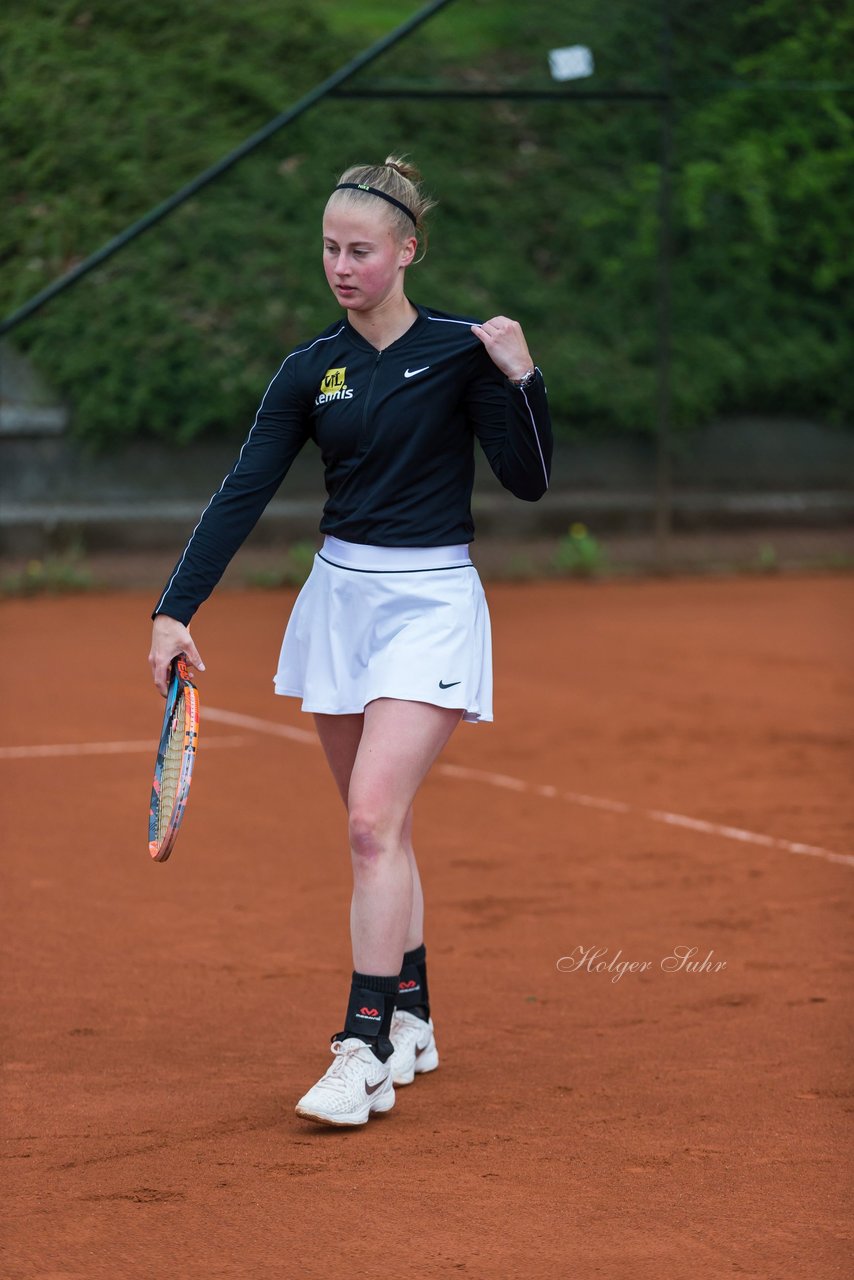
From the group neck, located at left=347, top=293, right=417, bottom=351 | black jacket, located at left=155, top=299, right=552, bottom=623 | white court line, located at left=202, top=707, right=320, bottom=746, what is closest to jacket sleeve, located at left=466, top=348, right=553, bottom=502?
black jacket, located at left=155, top=299, right=552, bottom=623

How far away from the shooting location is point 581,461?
1427cm

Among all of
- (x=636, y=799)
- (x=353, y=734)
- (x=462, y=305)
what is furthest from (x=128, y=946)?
(x=462, y=305)

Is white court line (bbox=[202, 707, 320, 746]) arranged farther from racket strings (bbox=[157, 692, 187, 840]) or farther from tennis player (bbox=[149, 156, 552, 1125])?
racket strings (bbox=[157, 692, 187, 840])

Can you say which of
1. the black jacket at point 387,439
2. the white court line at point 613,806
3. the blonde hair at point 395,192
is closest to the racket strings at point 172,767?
the black jacket at point 387,439

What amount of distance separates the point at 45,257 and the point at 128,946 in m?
Result: 9.92

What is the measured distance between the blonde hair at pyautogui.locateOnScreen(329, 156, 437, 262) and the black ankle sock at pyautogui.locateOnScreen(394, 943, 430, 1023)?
1470 mm

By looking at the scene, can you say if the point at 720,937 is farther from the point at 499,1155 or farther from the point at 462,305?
the point at 462,305

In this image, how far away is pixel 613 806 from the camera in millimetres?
6676

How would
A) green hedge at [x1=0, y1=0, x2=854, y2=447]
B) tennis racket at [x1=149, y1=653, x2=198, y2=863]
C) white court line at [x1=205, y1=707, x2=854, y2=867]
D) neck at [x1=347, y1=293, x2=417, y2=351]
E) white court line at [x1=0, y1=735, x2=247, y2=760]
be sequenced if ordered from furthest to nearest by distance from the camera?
green hedge at [x1=0, y1=0, x2=854, y2=447]
white court line at [x1=0, y1=735, x2=247, y2=760]
white court line at [x1=205, y1=707, x2=854, y2=867]
neck at [x1=347, y1=293, x2=417, y2=351]
tennis racket at [x1=149, y1=653, x2=198, y2=863]

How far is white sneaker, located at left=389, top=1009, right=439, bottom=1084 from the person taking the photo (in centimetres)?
383

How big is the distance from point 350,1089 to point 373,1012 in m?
0.18

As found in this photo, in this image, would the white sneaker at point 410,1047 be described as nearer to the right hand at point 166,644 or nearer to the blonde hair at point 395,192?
the right hand at point 166,644

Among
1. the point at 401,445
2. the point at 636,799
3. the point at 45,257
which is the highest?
the point at 45,257

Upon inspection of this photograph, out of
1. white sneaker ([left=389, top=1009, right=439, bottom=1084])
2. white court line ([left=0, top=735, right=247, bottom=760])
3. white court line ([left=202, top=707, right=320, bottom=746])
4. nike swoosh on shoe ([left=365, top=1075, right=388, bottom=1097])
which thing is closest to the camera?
nike swoosh on shoe ([left=365, top=1075, right=388, bottom=1097])
